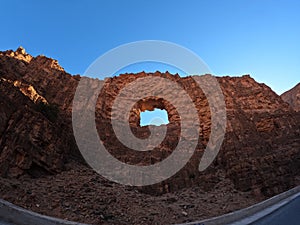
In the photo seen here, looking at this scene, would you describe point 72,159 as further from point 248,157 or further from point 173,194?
point 248,157

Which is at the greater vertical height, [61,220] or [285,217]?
[61,220]

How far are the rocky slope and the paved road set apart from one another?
6.10 metres

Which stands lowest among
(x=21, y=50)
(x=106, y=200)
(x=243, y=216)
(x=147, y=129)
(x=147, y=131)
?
(x=243, y=216)

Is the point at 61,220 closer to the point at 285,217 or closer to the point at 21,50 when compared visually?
the point at 285,217

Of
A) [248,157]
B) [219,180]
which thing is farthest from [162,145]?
[248,157]

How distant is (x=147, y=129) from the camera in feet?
73.8

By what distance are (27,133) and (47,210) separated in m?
5.44

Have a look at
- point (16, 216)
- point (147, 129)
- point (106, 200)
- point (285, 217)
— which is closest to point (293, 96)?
point (147, 129)

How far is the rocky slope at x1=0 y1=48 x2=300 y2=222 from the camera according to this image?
45.7 feet

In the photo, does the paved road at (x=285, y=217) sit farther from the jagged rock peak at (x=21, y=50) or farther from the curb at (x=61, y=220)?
the jagged rock peak at (x=21, y=50)

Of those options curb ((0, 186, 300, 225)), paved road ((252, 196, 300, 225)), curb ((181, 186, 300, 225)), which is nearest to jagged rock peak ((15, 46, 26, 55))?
curb ((0, 186, 300, 225))

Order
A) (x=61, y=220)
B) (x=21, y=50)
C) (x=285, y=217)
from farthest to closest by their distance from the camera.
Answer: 1. (x=21, y=50)
2. (x=285, y=217)
3. (x=61, y=220)

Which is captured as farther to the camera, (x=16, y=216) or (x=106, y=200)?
(x=106, y=200)

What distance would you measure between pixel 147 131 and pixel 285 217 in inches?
568
